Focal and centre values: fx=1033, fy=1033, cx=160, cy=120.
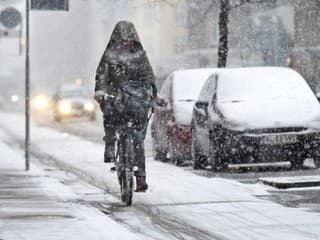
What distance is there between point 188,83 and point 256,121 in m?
4.39

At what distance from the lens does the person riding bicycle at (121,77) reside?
1114 centimetres

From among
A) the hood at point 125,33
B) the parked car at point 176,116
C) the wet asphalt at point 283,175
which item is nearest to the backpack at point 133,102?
the hood at point 125,33

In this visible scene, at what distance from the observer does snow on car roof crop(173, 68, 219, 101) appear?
61.4 feet

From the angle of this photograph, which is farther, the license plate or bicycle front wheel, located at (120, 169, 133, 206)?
the license plate

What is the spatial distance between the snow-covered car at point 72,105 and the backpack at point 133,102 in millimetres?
31302

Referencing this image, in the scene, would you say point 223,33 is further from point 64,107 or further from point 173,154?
point 64,107

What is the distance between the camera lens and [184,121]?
700 inches

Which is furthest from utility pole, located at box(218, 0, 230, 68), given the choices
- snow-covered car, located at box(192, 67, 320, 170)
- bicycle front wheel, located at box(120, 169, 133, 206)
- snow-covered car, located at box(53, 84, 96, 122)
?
snow-covered car, located at box(53, 84, 96, 122)

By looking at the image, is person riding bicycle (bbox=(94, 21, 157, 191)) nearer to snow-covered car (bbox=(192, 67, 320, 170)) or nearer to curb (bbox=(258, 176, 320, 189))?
curb (bbox=(258, 176, 320, 189))

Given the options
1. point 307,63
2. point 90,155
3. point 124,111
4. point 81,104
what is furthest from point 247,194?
point 307,63

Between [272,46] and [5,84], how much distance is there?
31132 millimetres

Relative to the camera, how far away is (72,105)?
44.4 meters

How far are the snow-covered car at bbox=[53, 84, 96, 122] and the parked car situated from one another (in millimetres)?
23272

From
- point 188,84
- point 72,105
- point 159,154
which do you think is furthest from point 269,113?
point 72,105
